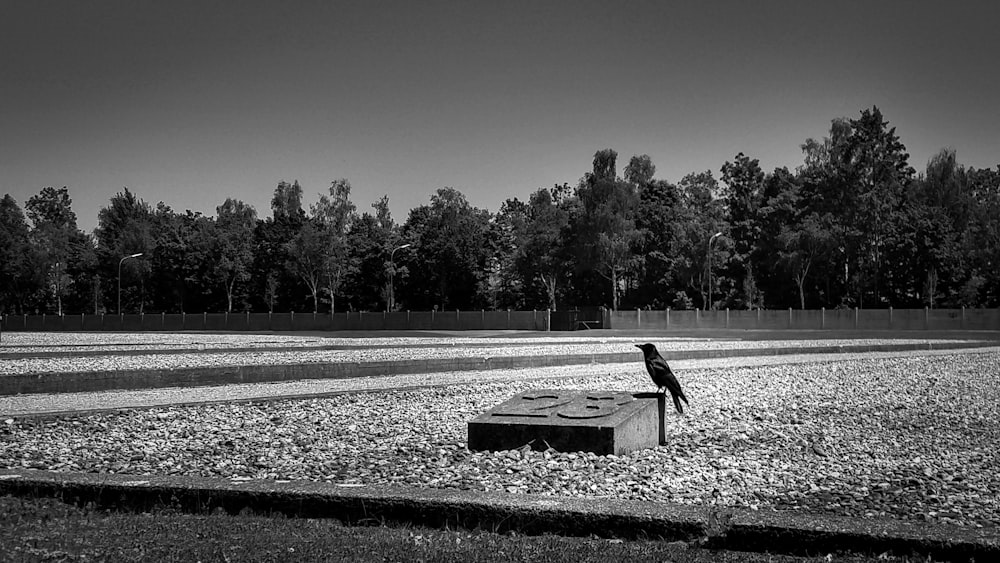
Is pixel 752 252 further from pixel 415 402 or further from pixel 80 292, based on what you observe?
pixel 80 292

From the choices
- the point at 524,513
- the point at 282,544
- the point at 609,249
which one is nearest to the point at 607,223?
the point at 609,249

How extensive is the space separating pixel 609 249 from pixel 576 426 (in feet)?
208

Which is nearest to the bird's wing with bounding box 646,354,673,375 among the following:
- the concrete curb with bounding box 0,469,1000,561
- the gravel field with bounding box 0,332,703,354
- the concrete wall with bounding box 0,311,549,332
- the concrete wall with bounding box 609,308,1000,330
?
the concrete curb with bounding box 0,469,1000,561

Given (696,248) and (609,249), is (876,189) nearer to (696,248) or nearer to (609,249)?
(696,248)

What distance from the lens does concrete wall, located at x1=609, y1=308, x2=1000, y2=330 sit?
53.8m

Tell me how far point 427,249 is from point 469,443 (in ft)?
243

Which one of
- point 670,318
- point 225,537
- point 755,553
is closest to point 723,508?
point 755,553

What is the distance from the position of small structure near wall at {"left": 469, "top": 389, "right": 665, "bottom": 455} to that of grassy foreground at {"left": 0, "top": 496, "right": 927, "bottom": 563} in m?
2.43

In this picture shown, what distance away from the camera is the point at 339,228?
299 feet

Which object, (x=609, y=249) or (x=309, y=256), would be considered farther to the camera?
(x=309, y=256)

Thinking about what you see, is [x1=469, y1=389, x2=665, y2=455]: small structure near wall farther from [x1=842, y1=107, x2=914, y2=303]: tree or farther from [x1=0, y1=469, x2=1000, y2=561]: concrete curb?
[x1=842, y1=107, x2=914, y2=303]: tree

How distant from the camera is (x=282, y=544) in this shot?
443 centimetres

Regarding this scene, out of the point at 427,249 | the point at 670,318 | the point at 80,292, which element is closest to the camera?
the point at 670,318

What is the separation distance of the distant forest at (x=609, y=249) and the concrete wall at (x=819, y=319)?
183 inches
